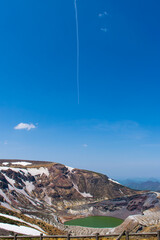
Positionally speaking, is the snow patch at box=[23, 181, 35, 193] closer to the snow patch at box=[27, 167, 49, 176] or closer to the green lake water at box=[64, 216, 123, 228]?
the snow patch at box=[27, 167, 49, 176]

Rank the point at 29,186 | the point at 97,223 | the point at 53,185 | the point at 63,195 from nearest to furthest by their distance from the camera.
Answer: the point at 97,223 < the point at 29,186 < the point at 63,195 < the point at 53,185

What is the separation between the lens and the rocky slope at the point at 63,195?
4323 inches

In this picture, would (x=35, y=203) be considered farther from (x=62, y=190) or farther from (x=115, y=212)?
(x=115, y=212)

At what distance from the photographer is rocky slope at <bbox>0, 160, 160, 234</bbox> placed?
360ft

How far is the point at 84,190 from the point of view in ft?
519

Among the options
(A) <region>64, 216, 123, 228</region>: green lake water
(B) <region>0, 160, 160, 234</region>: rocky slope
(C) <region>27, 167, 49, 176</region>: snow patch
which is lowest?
(A) <region>64, 216, 123, 228</region>: green lake water

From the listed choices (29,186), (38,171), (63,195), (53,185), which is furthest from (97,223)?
(38,171)

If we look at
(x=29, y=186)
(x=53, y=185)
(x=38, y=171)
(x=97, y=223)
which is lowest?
(x=97, y=223)

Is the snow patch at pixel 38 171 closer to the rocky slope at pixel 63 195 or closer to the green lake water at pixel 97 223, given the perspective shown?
the rocky slope at pixel 63 195

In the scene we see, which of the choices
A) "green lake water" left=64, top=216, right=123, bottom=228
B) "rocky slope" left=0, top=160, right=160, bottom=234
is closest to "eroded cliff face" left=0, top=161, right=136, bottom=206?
"rocky slope" left=0, top=160, right=160, bottom=234

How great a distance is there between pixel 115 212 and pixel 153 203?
25513mm

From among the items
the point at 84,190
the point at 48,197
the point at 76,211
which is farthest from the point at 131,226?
the point at 84,190

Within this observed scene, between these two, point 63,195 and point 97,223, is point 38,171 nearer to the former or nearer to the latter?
point 63,195

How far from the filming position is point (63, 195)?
146 meters
